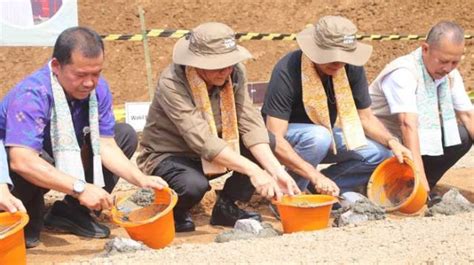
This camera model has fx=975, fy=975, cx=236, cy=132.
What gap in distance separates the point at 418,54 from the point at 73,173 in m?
2.52

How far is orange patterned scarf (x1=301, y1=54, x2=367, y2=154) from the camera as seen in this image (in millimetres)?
5867

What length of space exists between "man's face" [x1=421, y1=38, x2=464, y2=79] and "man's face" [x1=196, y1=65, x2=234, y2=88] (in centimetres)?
145

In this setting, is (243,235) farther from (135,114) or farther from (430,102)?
(135,114)

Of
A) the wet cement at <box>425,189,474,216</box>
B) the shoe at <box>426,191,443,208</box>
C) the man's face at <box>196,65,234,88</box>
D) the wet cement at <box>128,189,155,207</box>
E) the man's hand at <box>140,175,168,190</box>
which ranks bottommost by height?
the shoe at <box>426,191,443,208</box>

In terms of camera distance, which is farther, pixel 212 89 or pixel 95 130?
pixel 212 89

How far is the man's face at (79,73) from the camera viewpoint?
477cm

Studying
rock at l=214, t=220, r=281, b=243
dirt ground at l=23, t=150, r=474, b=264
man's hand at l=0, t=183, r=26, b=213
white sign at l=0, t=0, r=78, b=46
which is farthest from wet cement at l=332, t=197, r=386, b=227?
white sign at l=0, t=0, r=78, b=46

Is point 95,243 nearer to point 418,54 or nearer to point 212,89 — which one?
point 212,89

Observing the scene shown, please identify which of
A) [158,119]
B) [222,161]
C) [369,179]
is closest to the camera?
[222,161]

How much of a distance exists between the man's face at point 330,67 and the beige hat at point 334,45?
70 millimetres

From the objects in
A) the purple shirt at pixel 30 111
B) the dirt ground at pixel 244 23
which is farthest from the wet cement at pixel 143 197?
the dirt ground at pixel 244 23

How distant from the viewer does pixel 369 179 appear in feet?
20.1

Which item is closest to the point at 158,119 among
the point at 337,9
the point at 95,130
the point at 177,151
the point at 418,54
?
the point at 177,151

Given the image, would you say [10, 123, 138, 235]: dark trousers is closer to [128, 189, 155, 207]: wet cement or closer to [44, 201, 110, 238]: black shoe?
[44, 201, 110, 238]: black shoe
